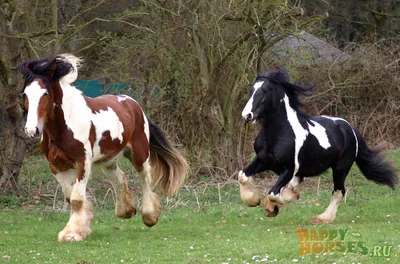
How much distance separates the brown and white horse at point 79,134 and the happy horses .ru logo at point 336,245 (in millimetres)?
2470

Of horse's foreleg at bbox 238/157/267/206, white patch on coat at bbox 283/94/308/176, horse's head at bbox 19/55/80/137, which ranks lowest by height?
horse's foreleg at bbox 238/157/267/206

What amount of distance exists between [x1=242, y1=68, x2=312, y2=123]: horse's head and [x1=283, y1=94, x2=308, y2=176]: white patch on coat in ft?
0.28

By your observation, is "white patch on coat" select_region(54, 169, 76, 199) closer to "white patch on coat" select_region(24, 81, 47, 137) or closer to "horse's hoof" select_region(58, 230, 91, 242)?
"horse's hoof" select_region(58, 230, 91, 242)

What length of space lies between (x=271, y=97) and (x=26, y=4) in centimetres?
614

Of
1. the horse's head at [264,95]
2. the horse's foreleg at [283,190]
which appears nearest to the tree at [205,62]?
the horse's head at [264,95]

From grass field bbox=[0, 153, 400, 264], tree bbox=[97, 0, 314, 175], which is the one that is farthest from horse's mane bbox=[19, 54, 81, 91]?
tree bbox=[97, 0, 314, 175]

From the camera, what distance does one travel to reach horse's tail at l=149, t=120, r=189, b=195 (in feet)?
34.9

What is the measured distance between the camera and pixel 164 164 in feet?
35.1

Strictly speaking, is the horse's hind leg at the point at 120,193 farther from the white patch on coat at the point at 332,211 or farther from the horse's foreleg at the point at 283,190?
the white patch on coat at the point at 332,211

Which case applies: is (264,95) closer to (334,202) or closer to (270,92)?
(270,92)

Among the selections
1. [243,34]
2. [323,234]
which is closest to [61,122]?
[323,234]

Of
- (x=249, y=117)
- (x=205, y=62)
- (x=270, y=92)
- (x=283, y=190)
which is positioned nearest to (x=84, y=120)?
(x=249, y=117)

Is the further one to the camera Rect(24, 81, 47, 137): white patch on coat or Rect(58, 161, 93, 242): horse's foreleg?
Rect(58, 161, 93, 242): horse's foreleg

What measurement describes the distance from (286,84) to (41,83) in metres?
3.14
